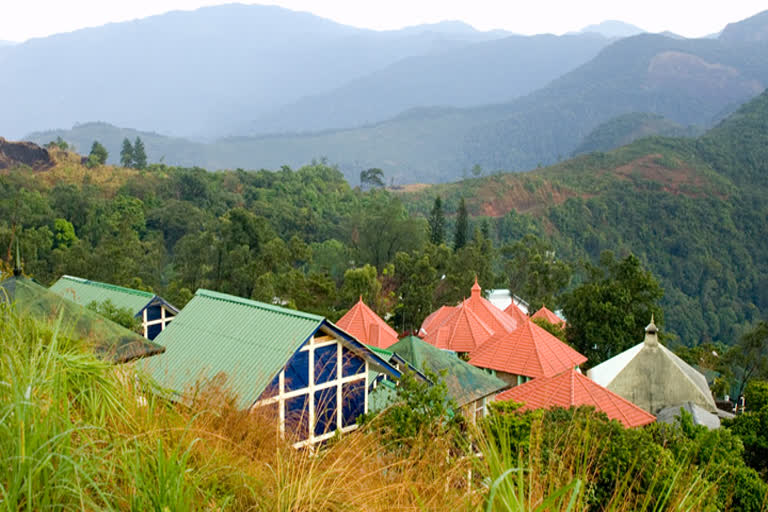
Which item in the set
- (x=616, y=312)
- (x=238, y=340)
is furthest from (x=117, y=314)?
(x=616, y=312)

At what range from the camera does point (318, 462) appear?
3721 mm

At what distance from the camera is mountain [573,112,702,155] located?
425ft

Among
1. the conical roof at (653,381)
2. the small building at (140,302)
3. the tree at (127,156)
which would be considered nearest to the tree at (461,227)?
the conical roof at (653,381)

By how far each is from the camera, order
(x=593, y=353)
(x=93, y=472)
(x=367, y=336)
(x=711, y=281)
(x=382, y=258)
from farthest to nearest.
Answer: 1. (x=711, y=281)
2. (x=382, y=258)
3. (x=593, y=353)
4. (x=367, y=336)
5. (x=93, y=472)

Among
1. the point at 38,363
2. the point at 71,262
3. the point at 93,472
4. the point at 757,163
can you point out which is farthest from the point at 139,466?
the point at 757,163

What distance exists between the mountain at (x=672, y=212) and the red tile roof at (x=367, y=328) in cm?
3733

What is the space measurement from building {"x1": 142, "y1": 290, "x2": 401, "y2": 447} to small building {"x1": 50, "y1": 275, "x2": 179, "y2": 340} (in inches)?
155

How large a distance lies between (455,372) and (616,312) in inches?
443

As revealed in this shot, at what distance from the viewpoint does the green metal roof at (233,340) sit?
8.05m

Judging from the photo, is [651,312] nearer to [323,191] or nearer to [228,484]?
[228,484]

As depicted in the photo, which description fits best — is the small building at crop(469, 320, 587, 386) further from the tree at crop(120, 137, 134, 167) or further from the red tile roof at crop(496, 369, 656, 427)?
the tree at crop(120, 137, 134, 167)

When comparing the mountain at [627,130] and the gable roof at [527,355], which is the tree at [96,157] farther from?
the mountain at [627,130]

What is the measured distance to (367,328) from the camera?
69.4 feet

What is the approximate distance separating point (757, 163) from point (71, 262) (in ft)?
254
